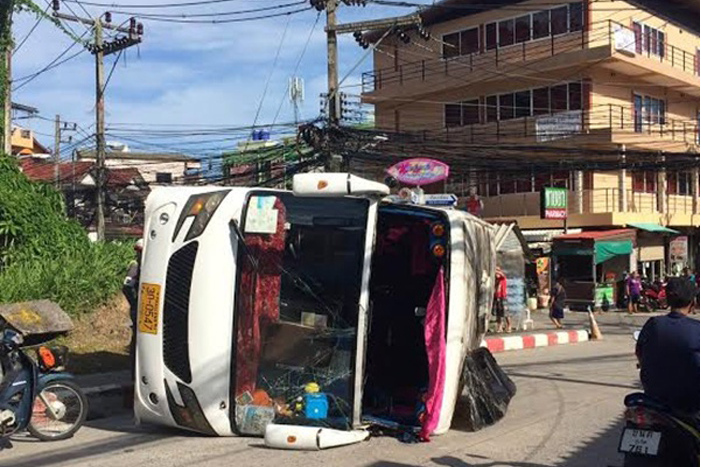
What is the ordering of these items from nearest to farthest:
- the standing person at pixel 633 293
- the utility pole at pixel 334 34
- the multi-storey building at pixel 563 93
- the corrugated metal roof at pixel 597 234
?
the utility pole at pixel 334 34, the standing person at pixel 633 293, the corrugated metal roof at pixel 597 234, the multi-storey building at pixel 563 93

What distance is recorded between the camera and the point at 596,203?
2986cm

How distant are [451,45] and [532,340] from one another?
21.6m

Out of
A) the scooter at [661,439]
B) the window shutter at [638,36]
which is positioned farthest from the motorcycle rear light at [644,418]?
the window shutter at [638,36]

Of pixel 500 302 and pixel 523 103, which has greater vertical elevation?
pixel 523 103

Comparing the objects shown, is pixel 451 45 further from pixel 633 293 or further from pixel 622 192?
pixel 633 293

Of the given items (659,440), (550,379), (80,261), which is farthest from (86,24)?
(659,440)

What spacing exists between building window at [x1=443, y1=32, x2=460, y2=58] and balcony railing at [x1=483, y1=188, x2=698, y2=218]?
267 inches

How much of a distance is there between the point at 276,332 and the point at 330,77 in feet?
46.8

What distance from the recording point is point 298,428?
664cm

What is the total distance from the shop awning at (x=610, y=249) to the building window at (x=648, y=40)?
8.35 metres

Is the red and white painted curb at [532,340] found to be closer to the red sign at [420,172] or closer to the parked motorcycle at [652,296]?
the red sign at [420,172]

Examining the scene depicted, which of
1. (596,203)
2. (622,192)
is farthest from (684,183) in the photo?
(596,203)

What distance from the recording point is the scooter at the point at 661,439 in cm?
444

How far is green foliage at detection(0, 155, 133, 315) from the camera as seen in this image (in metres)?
12.0
